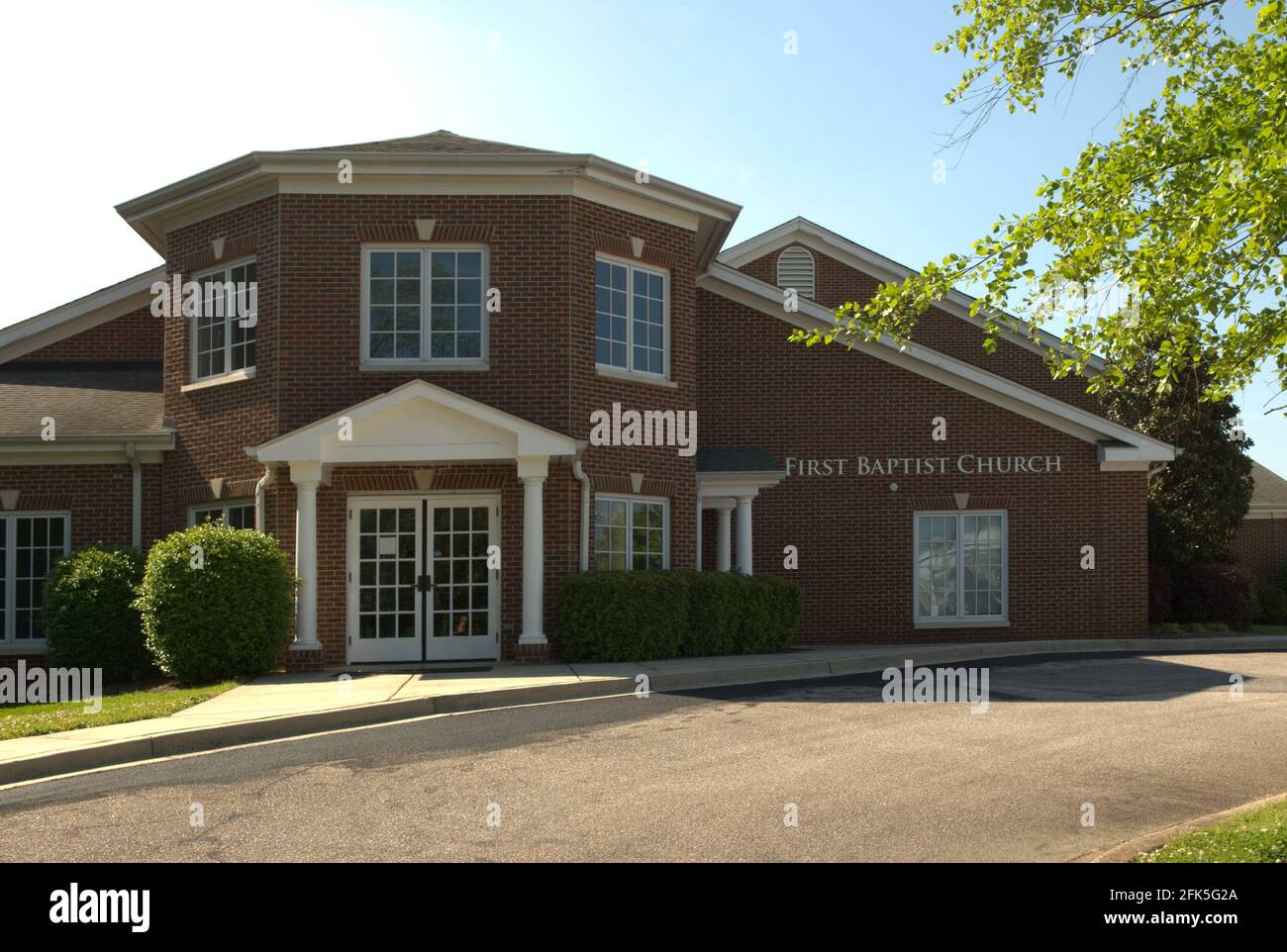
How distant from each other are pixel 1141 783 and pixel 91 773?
7.58 m

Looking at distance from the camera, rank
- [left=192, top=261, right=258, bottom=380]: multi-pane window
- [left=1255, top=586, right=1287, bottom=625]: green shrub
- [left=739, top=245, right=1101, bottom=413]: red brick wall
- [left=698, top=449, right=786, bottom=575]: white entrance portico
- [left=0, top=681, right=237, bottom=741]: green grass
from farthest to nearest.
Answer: [left=1255, top=586, right=1287, bottom=625]: green shrub, [left=739, top=245, right=1101, bottom=413]: red brick wall, [left=698, top=449, right=786, bottom=575]: white entrance portico, [left=192, top=261, right=258, bottom=380]: multi-pane window, [left=0, top=681, right=237, bottom=741]: green grass

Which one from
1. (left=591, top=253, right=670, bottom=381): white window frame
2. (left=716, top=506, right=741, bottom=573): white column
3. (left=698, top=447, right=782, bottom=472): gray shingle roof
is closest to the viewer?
(left=591, top=253, right=670, bottom=381): white window frame

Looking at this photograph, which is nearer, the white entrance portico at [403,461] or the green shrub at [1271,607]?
the white entrance portico at [403,461]

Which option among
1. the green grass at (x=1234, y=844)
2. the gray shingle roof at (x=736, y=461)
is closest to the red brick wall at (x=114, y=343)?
the gray shingle roof at (x=736, y=461)

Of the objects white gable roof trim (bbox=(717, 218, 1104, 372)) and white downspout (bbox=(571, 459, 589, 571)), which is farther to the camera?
white gable roof trim (bbox=(717, 218, 1104, 372))

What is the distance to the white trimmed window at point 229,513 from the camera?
16.7m

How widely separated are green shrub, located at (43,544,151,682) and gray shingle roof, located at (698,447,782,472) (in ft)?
25.8

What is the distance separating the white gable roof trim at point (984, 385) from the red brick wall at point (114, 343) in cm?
934

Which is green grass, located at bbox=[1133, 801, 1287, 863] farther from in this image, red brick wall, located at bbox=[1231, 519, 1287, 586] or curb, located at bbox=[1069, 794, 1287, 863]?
red brick wall, located at bbox=[1231, 519, 1287, 586]

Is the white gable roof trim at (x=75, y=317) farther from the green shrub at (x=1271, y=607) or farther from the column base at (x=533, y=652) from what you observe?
the green shrub at (x=1271, y=607)

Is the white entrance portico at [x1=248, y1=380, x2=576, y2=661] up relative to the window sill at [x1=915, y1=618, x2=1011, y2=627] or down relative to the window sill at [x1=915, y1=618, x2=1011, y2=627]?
up

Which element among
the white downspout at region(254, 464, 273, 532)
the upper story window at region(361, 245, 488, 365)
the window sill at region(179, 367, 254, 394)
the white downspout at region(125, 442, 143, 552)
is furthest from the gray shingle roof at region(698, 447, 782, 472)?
the white downspout at region(125, 442, 143, 552)

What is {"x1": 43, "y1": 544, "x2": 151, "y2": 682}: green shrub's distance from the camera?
51.7 ft

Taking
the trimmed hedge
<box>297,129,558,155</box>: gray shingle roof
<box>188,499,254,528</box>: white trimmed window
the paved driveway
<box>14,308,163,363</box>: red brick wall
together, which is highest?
<box>297,129,558,155</box>: gray shingle roof
